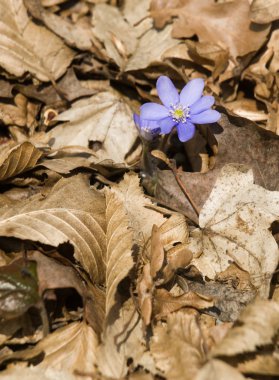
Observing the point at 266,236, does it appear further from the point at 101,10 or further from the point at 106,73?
the point at 101,10

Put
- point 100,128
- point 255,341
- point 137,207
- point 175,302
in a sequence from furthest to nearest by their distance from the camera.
A: 1. point 100,128
2. point 137,207
3. point 175,302
4. point 255,341

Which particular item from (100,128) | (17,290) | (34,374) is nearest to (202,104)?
(100,128)

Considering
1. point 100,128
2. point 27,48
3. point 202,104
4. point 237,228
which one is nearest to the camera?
point 237,228

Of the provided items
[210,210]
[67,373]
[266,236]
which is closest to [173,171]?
[210,210]

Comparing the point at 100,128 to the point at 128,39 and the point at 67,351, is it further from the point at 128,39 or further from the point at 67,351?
the point at 67,351

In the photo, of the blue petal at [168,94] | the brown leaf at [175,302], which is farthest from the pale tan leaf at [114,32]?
the brown leaf at [175,302]

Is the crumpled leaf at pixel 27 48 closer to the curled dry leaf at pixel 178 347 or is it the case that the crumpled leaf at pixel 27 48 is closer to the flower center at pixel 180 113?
the flower center at pixel 180 113
